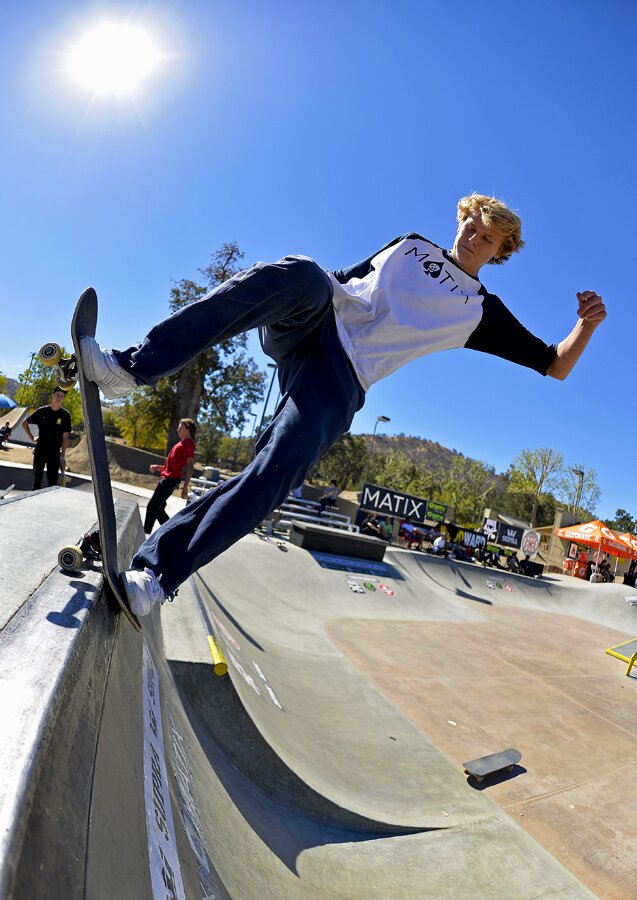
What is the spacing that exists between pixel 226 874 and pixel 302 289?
6.24ft

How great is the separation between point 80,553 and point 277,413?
822mm

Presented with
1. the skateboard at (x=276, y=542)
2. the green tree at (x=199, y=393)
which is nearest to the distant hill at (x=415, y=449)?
the green tree at (x=199, y=393)

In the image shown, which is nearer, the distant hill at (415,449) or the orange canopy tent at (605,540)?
the orange canopy tent at (605,540)

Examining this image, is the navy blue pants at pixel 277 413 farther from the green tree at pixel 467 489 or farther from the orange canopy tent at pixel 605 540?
the green tree at pixel 467 489

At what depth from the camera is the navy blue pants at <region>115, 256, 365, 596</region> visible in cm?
163

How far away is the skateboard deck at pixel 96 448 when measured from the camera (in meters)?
1.50

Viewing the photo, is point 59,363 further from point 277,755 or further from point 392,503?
point 392,503

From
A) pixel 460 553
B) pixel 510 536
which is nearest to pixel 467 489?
pixel 510 536

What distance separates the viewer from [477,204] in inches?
95.4

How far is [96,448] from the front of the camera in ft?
5.12

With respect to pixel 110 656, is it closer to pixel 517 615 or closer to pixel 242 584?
pixel 242 584

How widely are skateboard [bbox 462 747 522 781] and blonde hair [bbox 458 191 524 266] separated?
3133 millimetres

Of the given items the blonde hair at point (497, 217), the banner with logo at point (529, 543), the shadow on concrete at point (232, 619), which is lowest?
the shadow on concrete at point (232, 619)

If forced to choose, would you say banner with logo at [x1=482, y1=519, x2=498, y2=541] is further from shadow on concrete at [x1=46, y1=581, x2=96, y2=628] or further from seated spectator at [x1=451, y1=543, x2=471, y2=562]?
shadow on concrete at [x1=46, y1=581, x2=96, y2=628]
